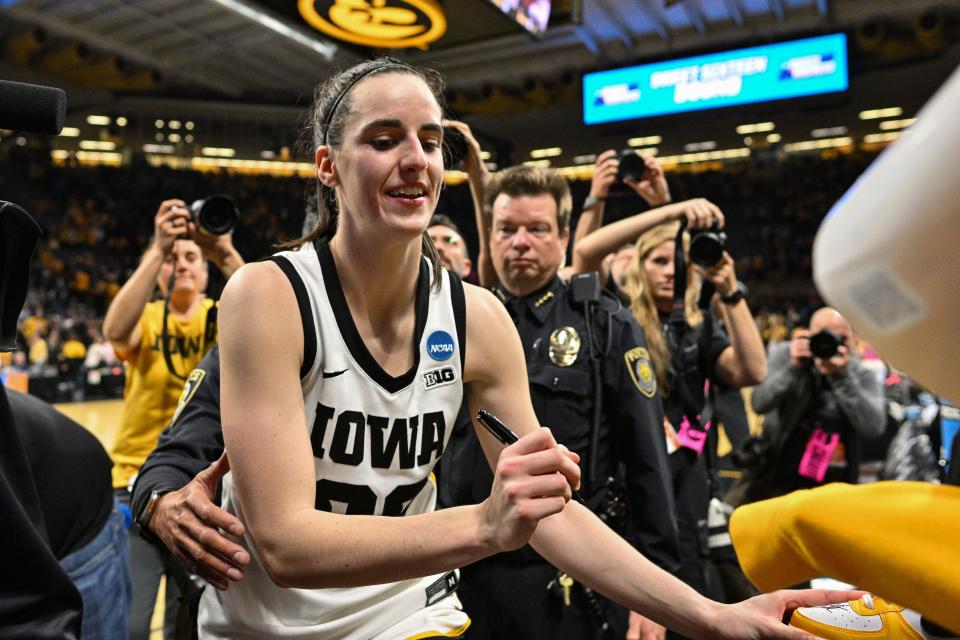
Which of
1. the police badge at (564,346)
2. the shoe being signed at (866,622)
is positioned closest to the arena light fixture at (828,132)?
the police badge at (564,346)

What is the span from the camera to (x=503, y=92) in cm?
1645

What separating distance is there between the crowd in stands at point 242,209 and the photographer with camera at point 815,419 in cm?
1438

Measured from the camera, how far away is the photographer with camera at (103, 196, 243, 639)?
9.47 feet

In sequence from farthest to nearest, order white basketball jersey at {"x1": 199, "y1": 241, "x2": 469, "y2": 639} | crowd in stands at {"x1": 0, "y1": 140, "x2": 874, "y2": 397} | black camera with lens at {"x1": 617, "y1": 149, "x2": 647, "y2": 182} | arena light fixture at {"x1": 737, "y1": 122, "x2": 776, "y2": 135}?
arena light fixture at {"x1": 737, "y1": 122, "x2": 776, "y2": 135} < crowd in stands at {"x1": 0, "y1": 140, "x2": 874, "y2": 397} < black camera with lens at {"x1": 617, "y1": 149, "x2": 647, "y2": 182} < white basketball jersey at {"x1": 199, "y1": 241, "x2": 469, "y2": 639}

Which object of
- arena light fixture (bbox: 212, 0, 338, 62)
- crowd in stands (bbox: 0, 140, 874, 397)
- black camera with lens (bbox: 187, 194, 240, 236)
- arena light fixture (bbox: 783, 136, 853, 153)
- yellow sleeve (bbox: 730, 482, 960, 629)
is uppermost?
arena light fixture (bbox: 212, 0, 338, 62)

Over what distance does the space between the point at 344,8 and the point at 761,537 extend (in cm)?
739

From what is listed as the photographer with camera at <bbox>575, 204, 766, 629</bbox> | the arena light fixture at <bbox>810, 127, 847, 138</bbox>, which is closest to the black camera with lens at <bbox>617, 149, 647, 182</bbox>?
the photographer with camera at <bbox>575, 204, 766, 629</bbox>

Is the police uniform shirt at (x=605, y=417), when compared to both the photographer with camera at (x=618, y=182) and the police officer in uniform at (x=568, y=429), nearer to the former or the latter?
the police officer in uniform at (x=568, y=429)

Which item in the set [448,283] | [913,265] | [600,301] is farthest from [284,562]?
[600,301]

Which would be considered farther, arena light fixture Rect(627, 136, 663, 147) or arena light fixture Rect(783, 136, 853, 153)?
arena light fixture Rect(627, 136, 663, 147)

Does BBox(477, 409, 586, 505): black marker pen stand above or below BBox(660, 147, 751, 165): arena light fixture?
below

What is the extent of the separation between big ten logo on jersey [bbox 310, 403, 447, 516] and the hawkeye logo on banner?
5871mm

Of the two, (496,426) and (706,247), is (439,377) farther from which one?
(706,247)

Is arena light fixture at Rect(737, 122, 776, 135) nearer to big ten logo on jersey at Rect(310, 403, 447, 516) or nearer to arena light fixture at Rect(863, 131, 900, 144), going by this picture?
arena light fixture at Rect(863, 131, 900, 144)
